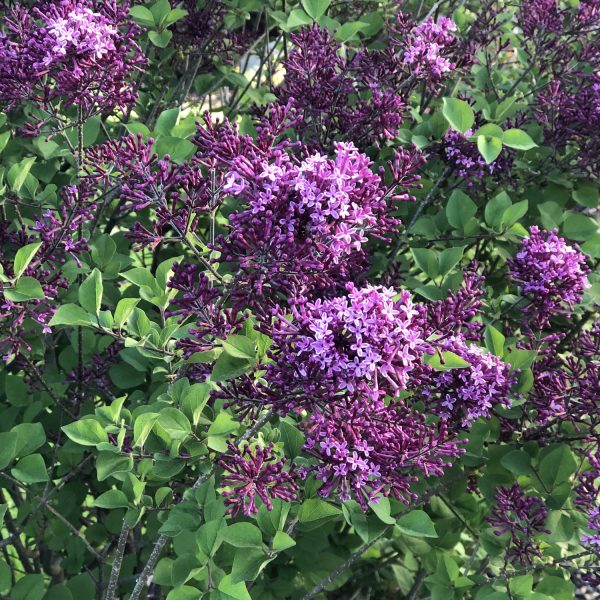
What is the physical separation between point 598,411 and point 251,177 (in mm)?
1180

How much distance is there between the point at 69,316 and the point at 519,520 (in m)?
1.35

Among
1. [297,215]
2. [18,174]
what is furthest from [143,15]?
[297,215]

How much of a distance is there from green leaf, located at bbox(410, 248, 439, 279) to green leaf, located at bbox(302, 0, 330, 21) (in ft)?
3.06

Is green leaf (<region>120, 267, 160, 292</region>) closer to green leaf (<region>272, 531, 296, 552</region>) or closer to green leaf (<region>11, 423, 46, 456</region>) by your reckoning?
green leaf (<region>11, 423, 46, 456</region>)

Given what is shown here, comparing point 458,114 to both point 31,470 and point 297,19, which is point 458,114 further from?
point 31,470

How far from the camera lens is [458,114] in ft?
7.81

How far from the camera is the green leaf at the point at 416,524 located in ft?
6.56

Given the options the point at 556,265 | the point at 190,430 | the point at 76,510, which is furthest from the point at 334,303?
the point at 76,510

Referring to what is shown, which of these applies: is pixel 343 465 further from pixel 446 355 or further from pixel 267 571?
pixel 267 571

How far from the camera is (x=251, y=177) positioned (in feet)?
5.41

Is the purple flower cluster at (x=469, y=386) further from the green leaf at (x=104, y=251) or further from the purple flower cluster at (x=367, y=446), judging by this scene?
the green leaf at (x=104, y=251)

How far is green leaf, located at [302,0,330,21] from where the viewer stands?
8.89ft

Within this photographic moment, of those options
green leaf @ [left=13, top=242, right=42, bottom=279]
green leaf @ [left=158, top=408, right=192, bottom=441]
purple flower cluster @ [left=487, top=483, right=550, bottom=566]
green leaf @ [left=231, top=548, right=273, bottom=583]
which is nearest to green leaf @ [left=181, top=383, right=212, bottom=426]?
green leaf @ [left=158, top=408, right=192, bottom=441]

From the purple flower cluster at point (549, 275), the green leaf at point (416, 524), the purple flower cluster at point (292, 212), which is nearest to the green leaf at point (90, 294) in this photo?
the purple flower cluster at point (292, 212)
